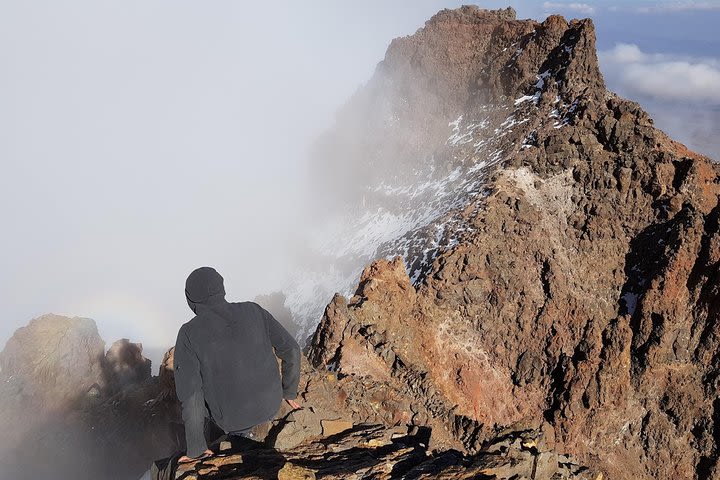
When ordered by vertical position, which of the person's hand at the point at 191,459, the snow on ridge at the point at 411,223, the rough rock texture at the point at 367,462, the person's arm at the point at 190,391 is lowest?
the rough rock texture at the point at 367,462

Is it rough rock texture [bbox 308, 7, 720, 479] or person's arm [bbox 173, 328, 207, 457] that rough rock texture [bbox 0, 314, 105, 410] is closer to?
rough rock texture [bbox 308, 7, 720, 479]

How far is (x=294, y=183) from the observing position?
56625 mm

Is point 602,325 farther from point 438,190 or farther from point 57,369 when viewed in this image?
point 57,369

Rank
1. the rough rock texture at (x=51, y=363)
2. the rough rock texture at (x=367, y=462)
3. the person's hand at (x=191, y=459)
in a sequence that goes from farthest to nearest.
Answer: the rough rock texture at (x=51, y=363) < the person's hand at (x=191, y=459) < the rough rock texture at (x=367, y=462)

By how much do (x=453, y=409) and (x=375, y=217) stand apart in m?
22.5

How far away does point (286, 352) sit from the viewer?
19.4 ft

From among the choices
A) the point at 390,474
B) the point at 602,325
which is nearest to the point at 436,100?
the point at 602,325

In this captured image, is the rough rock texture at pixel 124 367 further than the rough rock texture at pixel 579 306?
Yes

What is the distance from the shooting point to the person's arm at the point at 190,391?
500cm

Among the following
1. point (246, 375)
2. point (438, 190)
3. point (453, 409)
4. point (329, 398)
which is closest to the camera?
point (246, 375)

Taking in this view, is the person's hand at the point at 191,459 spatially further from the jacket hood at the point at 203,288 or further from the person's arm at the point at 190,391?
the jacket hood at the point at 203,288

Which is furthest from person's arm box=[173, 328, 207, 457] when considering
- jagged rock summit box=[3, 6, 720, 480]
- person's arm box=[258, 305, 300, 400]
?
jagged rock summit box=[3, 6, 720, 480]

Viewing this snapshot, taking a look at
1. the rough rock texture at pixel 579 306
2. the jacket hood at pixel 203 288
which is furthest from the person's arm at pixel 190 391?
the rough rock texture at pixel 579 306

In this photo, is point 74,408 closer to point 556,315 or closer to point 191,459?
point 191,459
